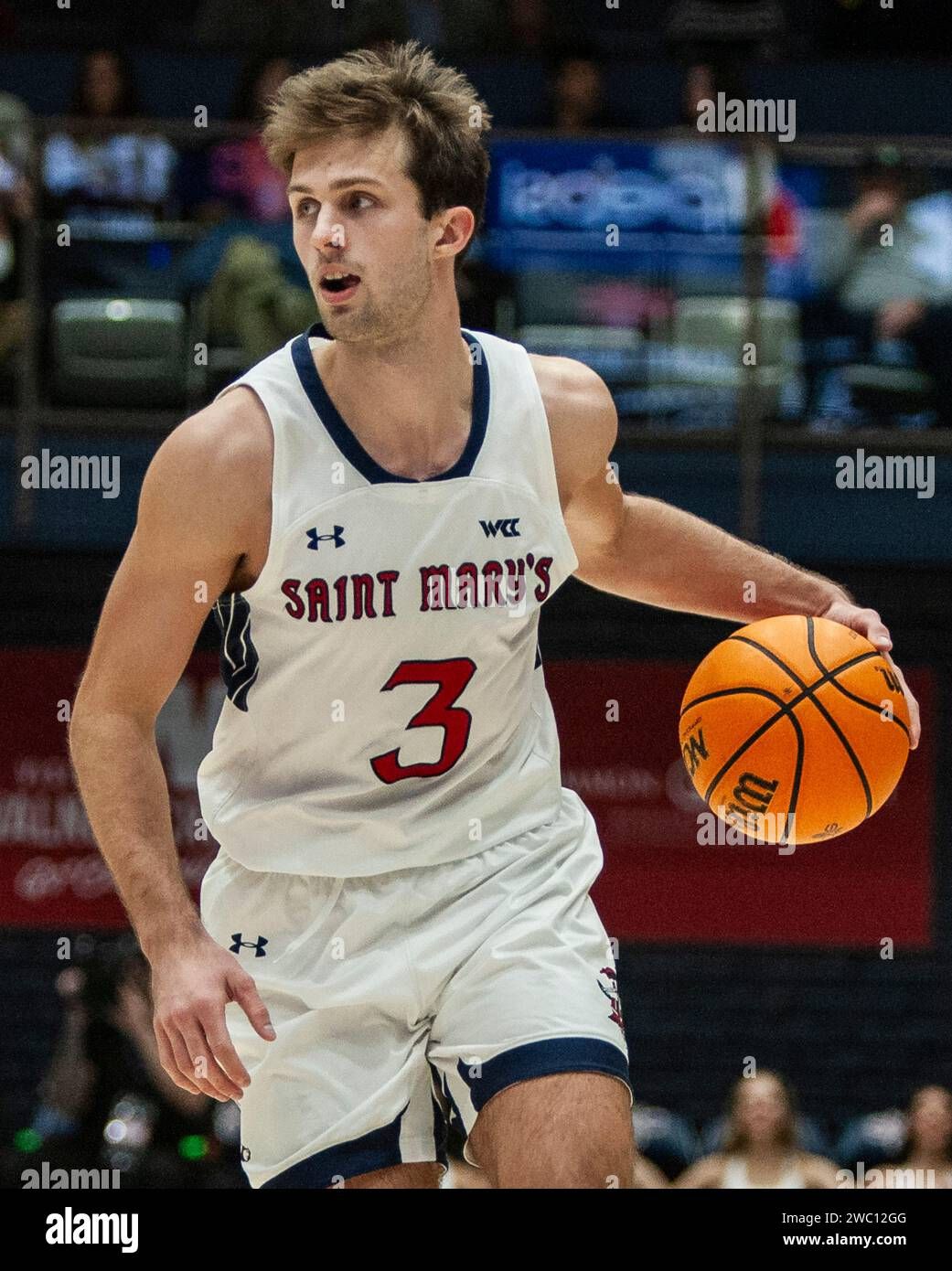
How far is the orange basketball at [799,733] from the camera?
3.80 meters

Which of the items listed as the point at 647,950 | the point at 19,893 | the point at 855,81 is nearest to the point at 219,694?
the point at 19,893

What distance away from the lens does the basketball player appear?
3258 mm

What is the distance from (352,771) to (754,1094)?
15.4 ft

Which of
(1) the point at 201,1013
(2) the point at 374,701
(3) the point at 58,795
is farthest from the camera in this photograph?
(3) the point at 58,795

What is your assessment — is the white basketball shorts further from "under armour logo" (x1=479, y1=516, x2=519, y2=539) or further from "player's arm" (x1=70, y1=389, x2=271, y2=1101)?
"under armour logo" (x1=479, y1=516, x2=519, y2=539)

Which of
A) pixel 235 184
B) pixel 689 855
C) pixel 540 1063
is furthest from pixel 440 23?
Result: pixel 540 1063

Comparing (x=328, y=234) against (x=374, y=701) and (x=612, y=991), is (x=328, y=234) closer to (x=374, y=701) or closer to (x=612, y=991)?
(x=374, y=701)

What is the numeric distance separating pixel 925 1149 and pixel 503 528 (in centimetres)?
473

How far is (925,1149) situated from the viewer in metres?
7.42

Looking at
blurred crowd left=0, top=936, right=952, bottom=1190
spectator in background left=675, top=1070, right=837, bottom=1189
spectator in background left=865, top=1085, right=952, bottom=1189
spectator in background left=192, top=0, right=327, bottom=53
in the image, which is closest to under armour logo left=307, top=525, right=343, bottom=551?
blurred crowd left=0, top=936, right=952, bottom=1190

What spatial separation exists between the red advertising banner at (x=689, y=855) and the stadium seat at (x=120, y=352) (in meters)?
2.10

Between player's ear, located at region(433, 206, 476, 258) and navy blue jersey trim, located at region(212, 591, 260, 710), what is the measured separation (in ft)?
2.44

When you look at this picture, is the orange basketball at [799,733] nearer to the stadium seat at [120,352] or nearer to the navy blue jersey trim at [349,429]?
the navy blue jersey trim at [349,429]

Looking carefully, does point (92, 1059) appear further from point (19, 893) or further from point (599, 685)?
point (599, 685)
